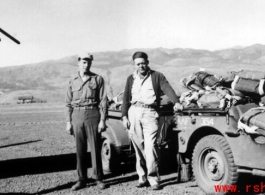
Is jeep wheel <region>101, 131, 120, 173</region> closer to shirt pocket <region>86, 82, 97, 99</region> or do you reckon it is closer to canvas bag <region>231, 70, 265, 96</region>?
shirt pocket <region>86, 82, 97, 99</region>

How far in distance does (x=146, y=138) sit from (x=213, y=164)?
99 cm

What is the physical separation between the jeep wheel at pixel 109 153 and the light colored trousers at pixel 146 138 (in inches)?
A: 42.9

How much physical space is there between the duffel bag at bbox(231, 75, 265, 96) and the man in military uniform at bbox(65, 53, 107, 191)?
1.93 meters

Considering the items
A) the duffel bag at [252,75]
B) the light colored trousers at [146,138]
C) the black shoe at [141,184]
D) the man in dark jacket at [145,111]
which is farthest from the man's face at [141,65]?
the black shoe at [141,184]

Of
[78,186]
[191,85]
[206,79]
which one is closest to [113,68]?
[191,85]

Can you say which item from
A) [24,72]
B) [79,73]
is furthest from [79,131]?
[24,72]

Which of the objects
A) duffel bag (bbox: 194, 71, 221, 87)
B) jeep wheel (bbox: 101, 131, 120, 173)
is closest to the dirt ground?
jeep wheel (bbox: 101, 131, 120, 173)

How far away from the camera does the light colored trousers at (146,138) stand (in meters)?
5.02

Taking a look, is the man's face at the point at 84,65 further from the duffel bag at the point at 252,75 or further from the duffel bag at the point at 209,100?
the duffel bag at the point at 252,75

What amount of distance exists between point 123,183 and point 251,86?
246cm

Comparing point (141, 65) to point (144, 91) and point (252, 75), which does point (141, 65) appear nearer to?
point (144, 91)

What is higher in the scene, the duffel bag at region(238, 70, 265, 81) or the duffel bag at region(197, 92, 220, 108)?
the duffel bag at region(238, 70, 265, 81)

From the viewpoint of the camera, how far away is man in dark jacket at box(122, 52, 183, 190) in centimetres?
504

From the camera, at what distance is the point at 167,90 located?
5051 mm
